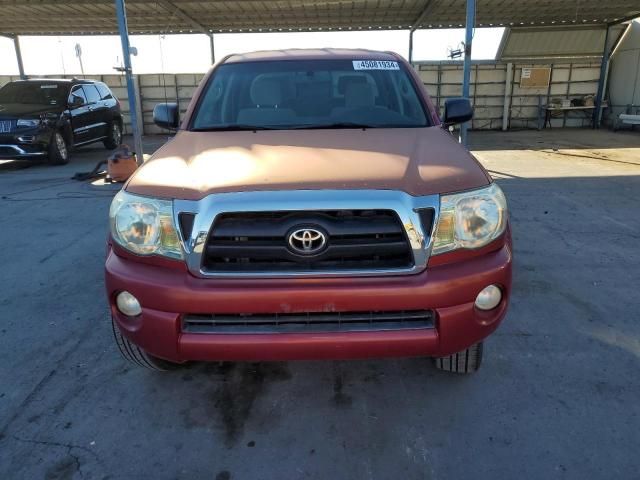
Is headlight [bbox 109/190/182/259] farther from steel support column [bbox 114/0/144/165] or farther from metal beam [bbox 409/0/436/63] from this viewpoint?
metal beam [bbox 409/0/436/63]

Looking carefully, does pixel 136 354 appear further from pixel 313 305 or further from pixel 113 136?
pixel 113 136

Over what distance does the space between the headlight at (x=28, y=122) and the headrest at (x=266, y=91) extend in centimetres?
790

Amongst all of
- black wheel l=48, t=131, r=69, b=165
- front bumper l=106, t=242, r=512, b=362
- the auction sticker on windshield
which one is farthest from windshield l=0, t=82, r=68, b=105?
front bumper l=106, t=242, r=512, b=362

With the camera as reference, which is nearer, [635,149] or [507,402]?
[507,402]

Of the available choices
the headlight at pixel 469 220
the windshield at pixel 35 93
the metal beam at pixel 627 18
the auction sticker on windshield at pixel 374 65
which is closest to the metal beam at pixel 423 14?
the metal beam at pixel 627 18

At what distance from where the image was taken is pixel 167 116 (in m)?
3.50

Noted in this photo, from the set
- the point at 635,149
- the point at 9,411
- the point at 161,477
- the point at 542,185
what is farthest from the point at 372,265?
the point at 635,149

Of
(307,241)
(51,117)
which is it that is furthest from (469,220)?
(51,117)

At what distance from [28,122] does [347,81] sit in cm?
837

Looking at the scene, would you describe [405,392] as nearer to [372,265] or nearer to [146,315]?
[372,265]

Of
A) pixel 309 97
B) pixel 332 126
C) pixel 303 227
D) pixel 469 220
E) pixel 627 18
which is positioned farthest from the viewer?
pixel 627 18

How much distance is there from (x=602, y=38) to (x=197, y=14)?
52.1 ft

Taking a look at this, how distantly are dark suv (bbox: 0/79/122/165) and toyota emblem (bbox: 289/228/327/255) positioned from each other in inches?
369

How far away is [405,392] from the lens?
2.48 meters
